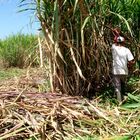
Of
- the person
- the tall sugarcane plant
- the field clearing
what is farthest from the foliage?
the field clearing

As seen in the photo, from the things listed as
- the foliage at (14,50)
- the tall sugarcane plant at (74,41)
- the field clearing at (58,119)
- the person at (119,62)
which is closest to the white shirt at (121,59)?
the person at (119,62)

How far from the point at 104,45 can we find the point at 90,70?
414mm

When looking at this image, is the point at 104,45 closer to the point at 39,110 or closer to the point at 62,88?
the point at 62,88

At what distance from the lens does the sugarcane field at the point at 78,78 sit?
186 inches

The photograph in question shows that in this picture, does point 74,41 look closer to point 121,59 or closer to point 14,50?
point 121,59

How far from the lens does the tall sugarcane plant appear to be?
6.23 m

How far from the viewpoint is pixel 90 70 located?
663cm

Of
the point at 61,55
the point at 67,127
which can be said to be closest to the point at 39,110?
the point at 67,127

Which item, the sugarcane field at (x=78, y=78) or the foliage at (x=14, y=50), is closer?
the sugarcane field at (x=78, y=78)

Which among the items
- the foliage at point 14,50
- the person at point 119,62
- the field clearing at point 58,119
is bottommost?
the field clearing at point 58,119

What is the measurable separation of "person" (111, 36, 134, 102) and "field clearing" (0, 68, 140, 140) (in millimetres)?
721

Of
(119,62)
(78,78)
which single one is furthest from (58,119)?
(119,62)

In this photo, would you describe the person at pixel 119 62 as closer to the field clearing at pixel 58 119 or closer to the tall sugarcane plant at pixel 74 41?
the tall sugarcane plant at pixel 74 41

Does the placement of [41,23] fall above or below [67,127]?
above
